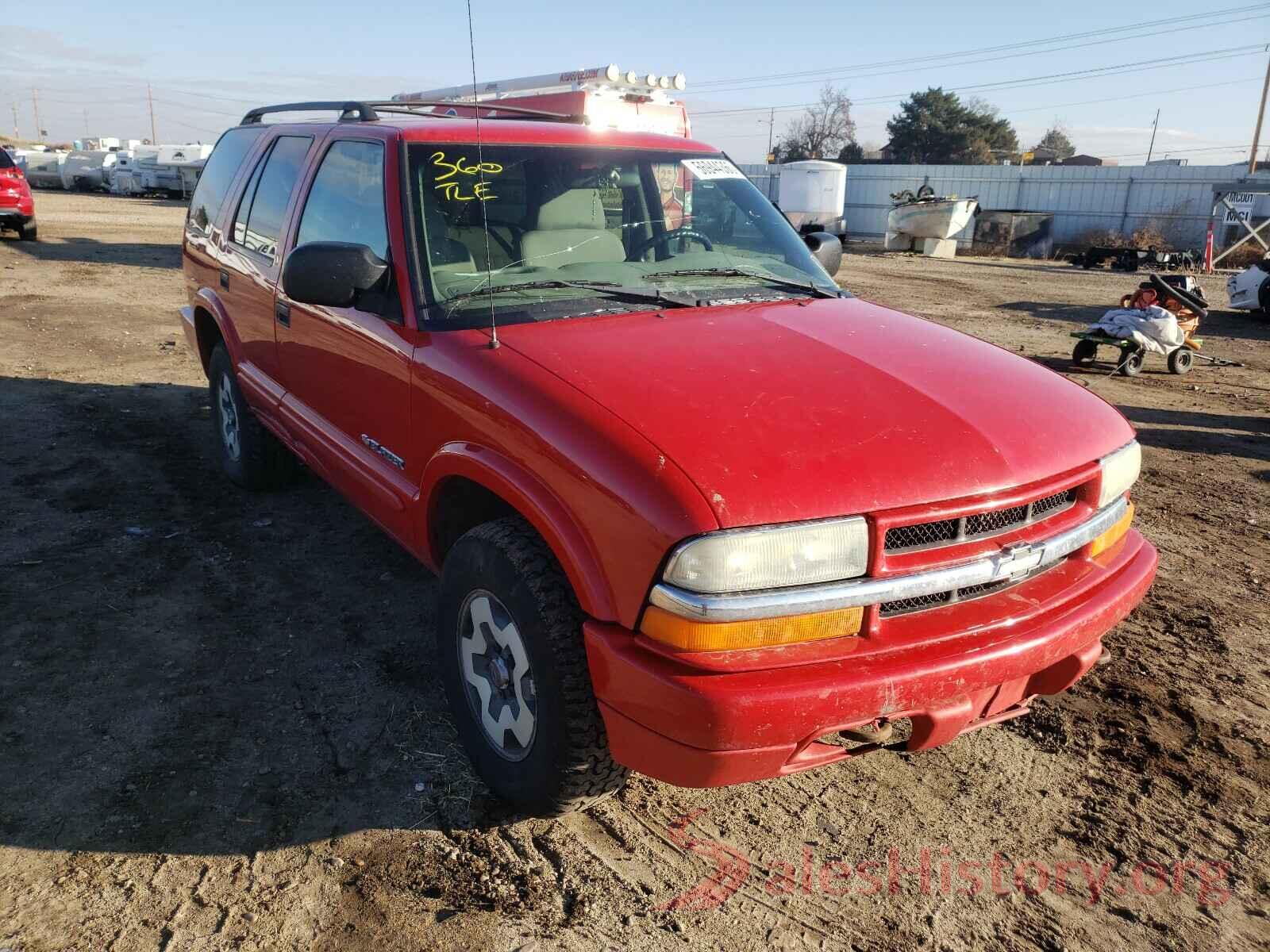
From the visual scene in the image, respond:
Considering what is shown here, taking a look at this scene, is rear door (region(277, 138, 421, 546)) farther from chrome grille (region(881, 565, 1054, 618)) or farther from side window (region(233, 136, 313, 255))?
chrome grille (region(881, 565, 1054, 618))

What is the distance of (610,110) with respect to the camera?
10844 millimetres

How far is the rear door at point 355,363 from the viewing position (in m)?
3.20

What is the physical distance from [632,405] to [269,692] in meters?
1.96

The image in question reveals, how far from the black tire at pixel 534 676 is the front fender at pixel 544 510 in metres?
0.08

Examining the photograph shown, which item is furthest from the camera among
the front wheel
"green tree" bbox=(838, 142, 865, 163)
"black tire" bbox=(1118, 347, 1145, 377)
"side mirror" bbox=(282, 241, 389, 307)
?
"green tree" bbox=(838, 142, 865, 163)

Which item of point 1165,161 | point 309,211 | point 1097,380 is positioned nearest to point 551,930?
point 309,211

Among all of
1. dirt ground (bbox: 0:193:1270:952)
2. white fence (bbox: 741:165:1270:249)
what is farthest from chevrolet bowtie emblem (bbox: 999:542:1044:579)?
white fence (bbox: 741:165:1270:249)

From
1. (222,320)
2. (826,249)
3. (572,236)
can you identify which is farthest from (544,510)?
(222,320)

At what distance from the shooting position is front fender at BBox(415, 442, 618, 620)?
225 cm

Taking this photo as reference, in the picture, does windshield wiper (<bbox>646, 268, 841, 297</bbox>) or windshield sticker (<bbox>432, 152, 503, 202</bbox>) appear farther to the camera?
windshield wiper (<bbox>646, 268, 841, 297</bbox>)

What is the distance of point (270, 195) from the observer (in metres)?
4.45

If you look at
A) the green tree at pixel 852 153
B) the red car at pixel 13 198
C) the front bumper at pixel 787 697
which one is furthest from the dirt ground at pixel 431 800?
the green tree at pixel 852 153

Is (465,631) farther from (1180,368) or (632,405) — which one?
(1180,368)

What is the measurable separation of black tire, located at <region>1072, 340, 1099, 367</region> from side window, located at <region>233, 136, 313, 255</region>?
8.29 meters
